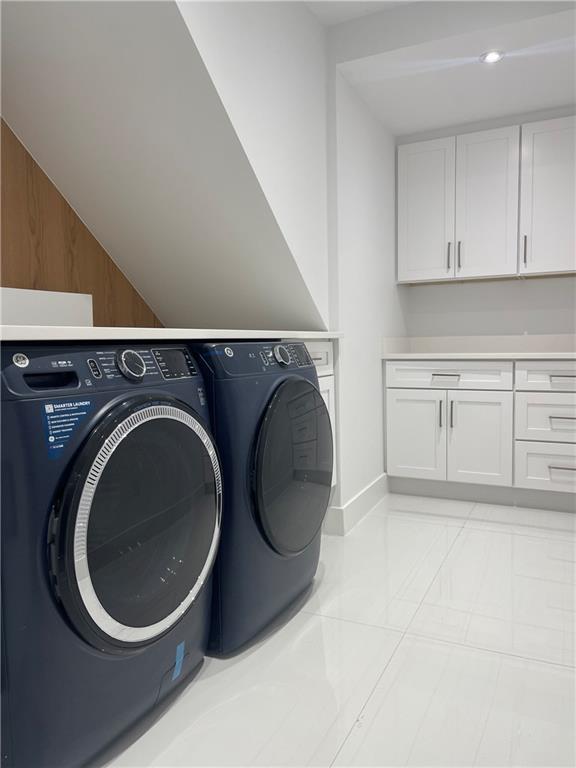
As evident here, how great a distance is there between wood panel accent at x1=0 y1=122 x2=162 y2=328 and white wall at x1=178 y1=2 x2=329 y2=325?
0.88 metres

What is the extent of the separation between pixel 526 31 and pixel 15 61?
2010mm

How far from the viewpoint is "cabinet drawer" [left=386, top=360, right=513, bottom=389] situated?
301cm

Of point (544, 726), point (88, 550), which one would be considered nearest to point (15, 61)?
point (88, 550)

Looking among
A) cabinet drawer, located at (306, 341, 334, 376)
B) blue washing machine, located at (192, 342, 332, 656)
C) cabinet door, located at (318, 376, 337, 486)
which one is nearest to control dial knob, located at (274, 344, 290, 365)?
blue washing machine, located at (192, 342, 332, 656)

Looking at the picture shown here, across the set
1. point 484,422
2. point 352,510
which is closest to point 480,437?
point 484,422

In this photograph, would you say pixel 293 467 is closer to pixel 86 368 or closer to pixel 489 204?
pixel 86 368

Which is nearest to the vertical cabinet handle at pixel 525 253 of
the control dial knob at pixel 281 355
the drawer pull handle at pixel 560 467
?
the drawer pull handle at pixel 560 467

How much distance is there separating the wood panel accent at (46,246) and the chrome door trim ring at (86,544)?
1108mm

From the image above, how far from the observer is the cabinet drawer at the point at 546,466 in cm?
287

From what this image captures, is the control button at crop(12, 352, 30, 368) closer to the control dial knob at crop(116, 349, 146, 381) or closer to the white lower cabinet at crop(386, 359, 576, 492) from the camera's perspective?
the control dial knob at crop(116, 349, 146, 381)

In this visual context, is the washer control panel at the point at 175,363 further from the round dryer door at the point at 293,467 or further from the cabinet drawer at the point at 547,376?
the cabinet drawer at the point at 547,376

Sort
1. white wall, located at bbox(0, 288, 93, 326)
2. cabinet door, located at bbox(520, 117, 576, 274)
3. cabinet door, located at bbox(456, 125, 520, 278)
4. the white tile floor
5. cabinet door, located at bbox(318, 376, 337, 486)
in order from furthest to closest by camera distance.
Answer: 1. cabinet door, located at bbox(456, 125, 520, 278)
2. cabinet door, located at bbox(520, 117, 576, 274)
3. cabinet door, located at bbox(318, 376, 337, 486)
4. white wall, located at bbox(0, 288, 93, 326)
5. the white tile floor

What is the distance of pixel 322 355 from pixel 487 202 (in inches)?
63.9

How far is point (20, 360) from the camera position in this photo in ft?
3.44
